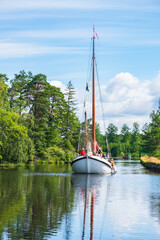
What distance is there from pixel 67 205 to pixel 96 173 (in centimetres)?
2383

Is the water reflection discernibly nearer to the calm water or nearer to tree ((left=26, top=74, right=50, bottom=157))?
the calm water

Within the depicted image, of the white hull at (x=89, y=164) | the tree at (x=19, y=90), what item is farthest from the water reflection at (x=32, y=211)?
the tree at (x=19, y=90)

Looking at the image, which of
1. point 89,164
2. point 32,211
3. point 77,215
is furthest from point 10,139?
point 77,215

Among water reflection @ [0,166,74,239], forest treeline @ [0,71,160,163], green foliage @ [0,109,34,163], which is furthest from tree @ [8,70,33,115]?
water reflection @ [0,166,74,239]

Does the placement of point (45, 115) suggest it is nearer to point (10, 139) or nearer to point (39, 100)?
point (39, 100)

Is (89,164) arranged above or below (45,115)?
below

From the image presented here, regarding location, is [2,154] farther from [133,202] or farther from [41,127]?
[41,127]

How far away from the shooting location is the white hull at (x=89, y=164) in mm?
41344

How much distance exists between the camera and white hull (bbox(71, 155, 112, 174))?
136 feet

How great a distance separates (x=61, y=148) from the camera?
8431 cm

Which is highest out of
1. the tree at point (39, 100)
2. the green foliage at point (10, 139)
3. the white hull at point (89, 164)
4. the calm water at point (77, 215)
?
the tree at point (39, 100)

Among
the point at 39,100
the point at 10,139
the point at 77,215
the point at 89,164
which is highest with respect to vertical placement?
the point at 39,100

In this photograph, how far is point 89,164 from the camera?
4162cm

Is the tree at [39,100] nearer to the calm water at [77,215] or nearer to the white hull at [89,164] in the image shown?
the white hull at [89,164]
